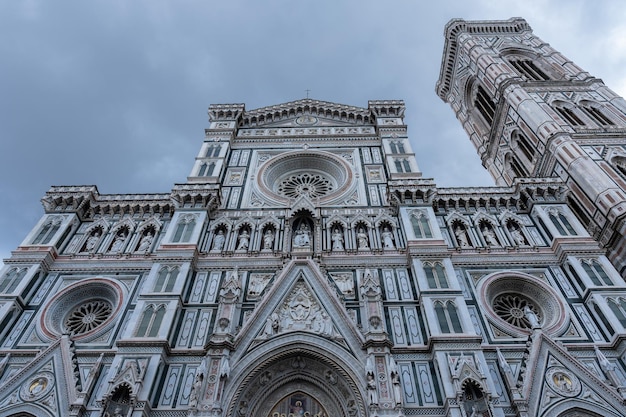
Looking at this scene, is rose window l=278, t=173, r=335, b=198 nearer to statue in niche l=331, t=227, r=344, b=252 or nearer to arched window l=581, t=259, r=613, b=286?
statue in niche l=331, t=227, r=344, b=252

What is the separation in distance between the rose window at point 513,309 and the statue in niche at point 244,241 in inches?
320

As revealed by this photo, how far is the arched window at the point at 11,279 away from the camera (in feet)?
46.9

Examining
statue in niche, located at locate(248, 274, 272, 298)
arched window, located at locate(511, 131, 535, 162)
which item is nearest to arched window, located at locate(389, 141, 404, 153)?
arched window, located at locate(511, 131, 535, 162)

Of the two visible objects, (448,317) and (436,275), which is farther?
(436,275)

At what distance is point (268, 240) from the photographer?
16250mm

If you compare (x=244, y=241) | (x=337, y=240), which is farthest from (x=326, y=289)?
(x=244, y=241)

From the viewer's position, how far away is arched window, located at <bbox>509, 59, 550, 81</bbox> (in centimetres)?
2858

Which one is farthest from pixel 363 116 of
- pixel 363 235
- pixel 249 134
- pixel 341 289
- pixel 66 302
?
pixel 66 302

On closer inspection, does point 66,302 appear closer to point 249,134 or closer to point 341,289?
point 341,289

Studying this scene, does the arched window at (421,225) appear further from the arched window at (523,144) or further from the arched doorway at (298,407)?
the arched window at (523,144)

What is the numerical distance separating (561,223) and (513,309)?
3991mm

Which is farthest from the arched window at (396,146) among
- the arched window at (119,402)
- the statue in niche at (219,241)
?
the arched window at (119,402)

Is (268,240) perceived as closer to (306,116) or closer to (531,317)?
(531,317)

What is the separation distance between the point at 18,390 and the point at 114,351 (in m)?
2.36
